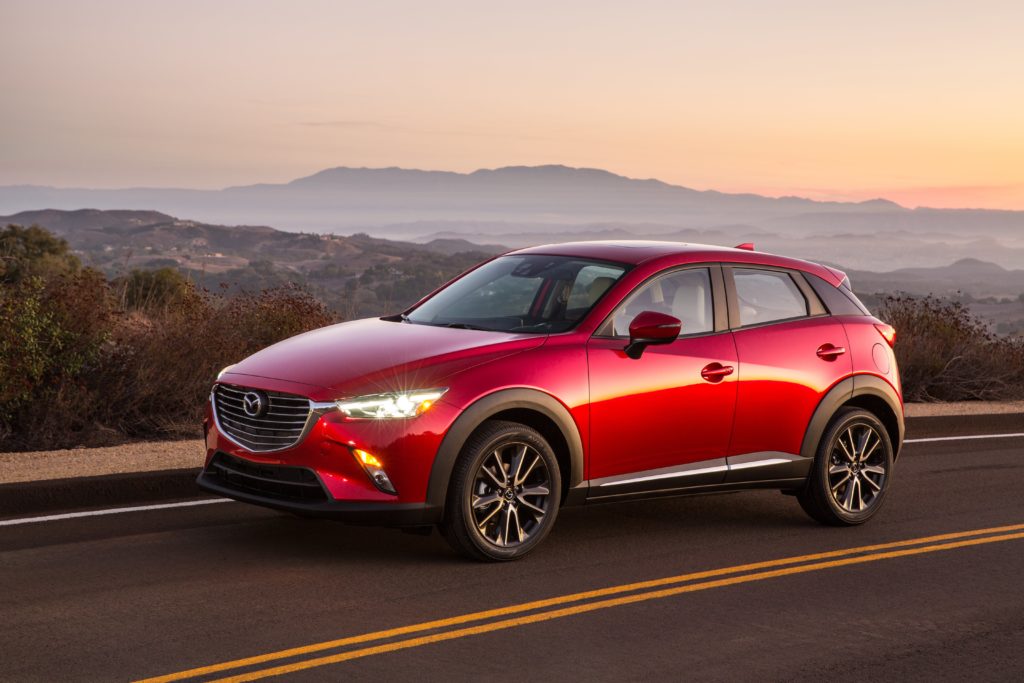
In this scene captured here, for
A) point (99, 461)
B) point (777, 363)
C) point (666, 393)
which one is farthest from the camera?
point (99, 461)

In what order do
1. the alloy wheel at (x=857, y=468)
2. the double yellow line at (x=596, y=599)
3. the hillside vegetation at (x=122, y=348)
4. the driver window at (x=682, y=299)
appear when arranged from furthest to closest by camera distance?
the hillside vegetation at (x=122, y=348)
the alloy wheel at (x=857, y=468)
the driver window at (x=682, y=299)
the double yellow line at (x=596, y=599)

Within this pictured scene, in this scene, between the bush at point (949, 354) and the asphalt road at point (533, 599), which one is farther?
the bush at point (949, 354)

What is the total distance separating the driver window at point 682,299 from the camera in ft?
27.9

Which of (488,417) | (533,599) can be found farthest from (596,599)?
(488,417)

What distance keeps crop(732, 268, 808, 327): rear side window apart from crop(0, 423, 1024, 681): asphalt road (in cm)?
148

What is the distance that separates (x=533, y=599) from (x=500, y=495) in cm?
80

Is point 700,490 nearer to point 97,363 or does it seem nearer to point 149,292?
point 97,363

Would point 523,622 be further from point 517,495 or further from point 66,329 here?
point 66,329

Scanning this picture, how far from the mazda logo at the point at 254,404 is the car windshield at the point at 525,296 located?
146 cm

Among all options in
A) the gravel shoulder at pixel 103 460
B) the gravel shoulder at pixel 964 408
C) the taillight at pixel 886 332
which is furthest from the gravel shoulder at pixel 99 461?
the gravel shoulder at pixel 964 408

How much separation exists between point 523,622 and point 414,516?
1.02 meters

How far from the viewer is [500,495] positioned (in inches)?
305

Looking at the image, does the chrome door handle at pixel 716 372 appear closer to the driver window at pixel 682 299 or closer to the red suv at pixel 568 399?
the red suv at pixel 568 399

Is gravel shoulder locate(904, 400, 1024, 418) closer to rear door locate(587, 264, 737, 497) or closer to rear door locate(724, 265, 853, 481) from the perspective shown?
rear door locate(724, 265, 853, 481)
